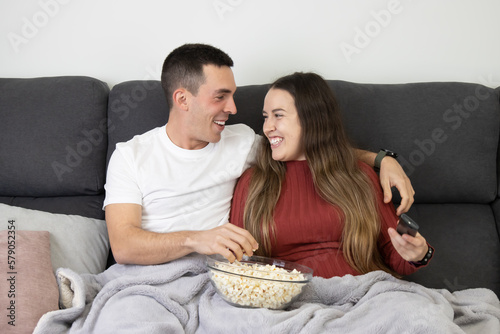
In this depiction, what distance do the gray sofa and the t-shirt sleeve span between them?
25cm

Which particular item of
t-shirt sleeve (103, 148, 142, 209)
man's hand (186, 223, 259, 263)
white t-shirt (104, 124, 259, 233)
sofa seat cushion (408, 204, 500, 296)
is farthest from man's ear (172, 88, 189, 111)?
sofa seat cushion (408, 204, 500, 296)

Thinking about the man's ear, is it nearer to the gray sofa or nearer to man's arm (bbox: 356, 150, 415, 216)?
the gray sofa

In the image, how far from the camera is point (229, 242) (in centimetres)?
129

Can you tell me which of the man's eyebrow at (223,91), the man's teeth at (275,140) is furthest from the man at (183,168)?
the man's teeth at (275,140)

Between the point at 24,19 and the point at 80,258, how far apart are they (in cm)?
117

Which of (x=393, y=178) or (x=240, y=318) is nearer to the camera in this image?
(x=240, y=318)

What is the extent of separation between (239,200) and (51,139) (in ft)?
2.48

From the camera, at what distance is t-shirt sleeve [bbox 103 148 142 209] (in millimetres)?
1568

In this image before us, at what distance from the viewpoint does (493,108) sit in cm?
186

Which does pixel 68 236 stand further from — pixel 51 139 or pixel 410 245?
A: pixel 410 245

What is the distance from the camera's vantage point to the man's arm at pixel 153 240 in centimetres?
131

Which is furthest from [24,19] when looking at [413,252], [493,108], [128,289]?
[493,108]

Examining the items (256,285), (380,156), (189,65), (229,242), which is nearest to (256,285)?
(256,285)

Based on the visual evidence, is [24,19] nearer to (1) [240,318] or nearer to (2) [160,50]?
(2) [160,50]
